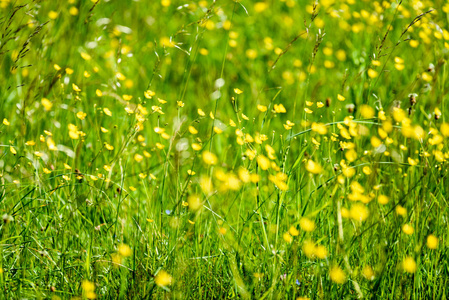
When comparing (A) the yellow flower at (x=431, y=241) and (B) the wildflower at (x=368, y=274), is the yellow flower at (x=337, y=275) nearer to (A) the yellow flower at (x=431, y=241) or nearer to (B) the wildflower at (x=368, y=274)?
(B) the wildflower at (x=368, y=274)

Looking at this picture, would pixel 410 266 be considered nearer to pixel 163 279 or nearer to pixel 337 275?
pixel 337 275

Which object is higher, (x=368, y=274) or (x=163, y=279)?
(x=163, y=279)

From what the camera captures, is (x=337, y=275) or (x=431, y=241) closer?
(x=337, y=275)

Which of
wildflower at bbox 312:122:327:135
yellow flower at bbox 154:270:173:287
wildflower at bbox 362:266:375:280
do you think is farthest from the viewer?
wildflower at bbox 312:122:327:135

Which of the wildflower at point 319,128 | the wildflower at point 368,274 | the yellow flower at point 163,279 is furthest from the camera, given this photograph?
the wildflower at point 319,128

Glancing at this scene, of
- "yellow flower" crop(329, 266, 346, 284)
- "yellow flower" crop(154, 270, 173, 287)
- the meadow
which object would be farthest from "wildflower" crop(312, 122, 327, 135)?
"yellow flower" crop(154, 270, 173, 287)

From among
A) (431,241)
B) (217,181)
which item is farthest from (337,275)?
(217,181)

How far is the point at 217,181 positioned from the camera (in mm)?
1934

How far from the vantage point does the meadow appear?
4.50ft

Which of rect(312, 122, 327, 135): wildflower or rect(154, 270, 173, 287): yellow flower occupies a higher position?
rect(312, 122, 327, 135): wildflower

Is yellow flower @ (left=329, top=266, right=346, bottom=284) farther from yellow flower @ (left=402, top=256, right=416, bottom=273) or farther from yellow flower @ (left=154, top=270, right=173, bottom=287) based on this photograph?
yellow flower @ (left=154, top=270, right=173, bottom=287)

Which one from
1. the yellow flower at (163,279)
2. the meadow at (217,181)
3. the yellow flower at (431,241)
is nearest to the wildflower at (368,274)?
the meadow at (217,181)

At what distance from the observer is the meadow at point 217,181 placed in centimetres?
137

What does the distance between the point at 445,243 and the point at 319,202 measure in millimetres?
416
